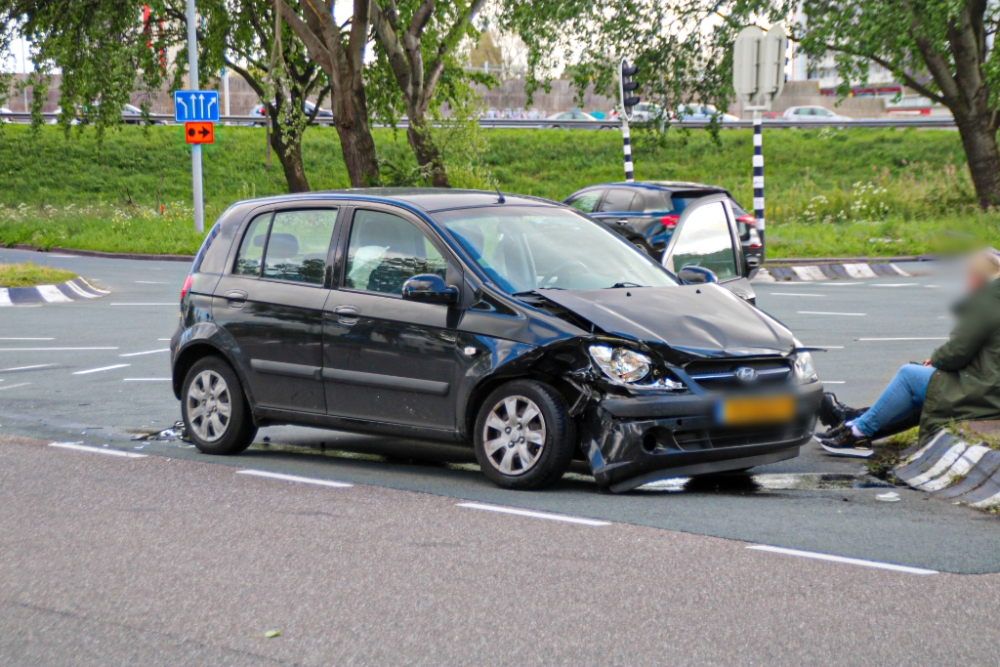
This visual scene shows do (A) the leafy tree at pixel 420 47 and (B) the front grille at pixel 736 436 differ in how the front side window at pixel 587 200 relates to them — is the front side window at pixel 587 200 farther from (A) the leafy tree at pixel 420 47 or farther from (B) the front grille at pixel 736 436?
(B) the front grille at pixel 736 436

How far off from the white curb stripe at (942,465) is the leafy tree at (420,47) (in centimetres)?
2076

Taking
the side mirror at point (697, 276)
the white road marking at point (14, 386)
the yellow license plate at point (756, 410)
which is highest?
the side mirror at point (697, 276)

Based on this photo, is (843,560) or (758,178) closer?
(843,560)

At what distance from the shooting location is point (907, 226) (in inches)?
1054

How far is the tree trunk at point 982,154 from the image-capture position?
28.3 meters

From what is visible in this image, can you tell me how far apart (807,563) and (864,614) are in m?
0.70

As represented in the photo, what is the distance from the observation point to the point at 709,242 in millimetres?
13562

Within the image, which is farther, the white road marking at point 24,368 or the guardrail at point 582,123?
the guardrail at point 582,123

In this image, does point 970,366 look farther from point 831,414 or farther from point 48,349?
point 48,349

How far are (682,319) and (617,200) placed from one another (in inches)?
461

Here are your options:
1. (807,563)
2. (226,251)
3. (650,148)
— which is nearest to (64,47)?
(650,148)

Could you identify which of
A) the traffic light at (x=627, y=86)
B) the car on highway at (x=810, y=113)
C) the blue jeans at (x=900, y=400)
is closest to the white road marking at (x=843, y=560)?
the blue jeans at (x=900, y=400)

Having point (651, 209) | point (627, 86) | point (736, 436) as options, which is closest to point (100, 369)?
point (736, 436)

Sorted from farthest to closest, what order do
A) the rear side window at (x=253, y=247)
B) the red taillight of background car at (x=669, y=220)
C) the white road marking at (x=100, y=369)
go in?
1. the red taillight of background car at (x=669, y=220)
2. the white road marking at (x=100, y=369)
3. the rear side window at (x=253, y=247)
